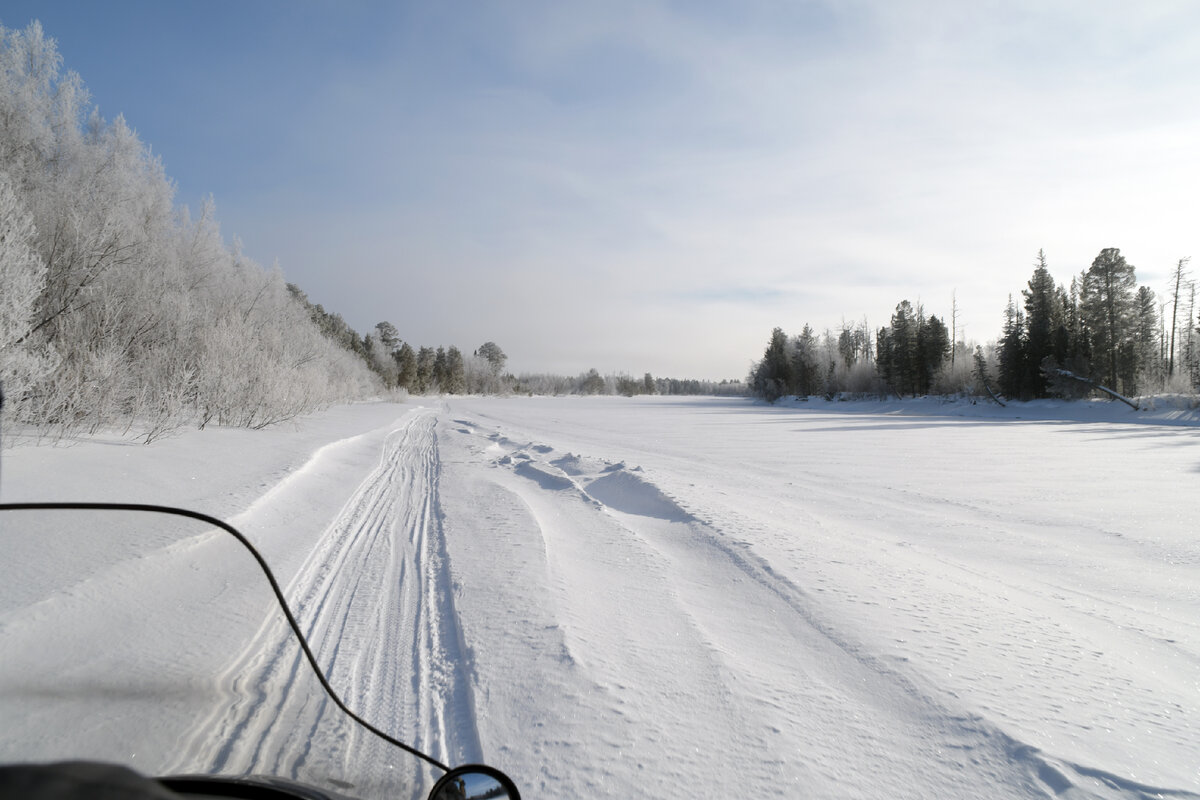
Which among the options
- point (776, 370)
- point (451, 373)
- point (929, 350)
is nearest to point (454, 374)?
point (451, 373)

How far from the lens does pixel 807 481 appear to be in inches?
412

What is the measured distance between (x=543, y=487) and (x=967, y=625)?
661cm

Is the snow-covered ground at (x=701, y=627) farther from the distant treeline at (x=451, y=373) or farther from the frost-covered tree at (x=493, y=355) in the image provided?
the frost-covered tree at (x=493, y=355)

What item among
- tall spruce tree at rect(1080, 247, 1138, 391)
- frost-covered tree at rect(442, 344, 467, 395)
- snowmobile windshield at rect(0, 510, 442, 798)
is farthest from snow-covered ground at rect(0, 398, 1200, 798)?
frost-covered tree at rect(442, 344, 467, 395)

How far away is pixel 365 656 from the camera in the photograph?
3.33 meters

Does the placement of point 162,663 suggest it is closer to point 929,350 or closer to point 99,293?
point 99,293

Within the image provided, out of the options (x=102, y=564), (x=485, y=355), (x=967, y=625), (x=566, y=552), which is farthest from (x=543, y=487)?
(x=485, y=355)

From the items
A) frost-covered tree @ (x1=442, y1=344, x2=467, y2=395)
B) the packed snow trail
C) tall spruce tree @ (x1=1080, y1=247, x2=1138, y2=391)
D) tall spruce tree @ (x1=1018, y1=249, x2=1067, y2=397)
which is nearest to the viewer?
the packed snow trail

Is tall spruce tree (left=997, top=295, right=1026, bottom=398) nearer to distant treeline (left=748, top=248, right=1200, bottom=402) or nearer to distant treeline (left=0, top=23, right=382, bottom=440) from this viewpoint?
distant treeline (left=748, top=248, right=1200, bottom=402)

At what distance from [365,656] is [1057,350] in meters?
53.1

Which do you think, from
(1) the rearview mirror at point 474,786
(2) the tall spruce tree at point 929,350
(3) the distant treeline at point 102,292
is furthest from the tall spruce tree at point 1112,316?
(1) the rearview mirror at point 474,786

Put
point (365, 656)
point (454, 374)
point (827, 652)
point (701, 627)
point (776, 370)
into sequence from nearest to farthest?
point (365, 656) < point (827, 652) < point (701, 627) < point (776, 370) < point (454, 374)

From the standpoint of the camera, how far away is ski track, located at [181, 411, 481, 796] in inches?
46.4

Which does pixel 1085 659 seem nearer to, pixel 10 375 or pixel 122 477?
pixel 122 477
